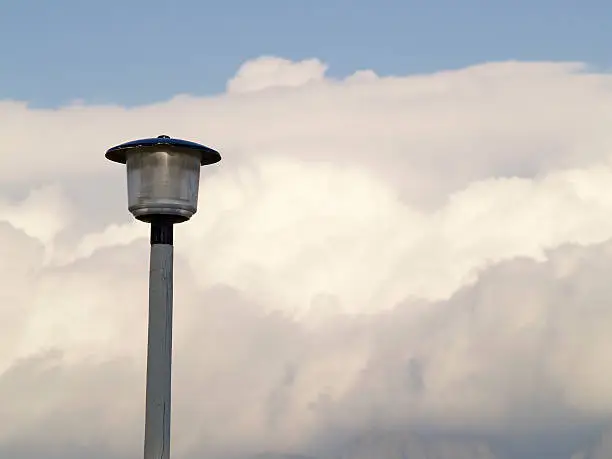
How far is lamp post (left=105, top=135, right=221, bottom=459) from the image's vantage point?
54.1 ft

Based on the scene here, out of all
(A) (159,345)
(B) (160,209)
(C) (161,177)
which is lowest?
(A) (159,345)

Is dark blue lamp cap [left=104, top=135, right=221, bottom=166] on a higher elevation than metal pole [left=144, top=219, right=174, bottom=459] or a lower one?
higher

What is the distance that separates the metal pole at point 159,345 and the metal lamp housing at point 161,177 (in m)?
0.25

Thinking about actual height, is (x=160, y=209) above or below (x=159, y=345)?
above

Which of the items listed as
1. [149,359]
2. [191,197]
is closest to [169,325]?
[149,359]

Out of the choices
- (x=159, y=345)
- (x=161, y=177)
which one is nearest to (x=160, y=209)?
(x=161, y=177)

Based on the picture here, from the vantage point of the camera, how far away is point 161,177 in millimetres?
16625

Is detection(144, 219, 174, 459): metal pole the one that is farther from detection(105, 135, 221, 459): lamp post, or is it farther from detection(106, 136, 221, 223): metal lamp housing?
detection(106, 136, 221, 223): metal lamp housing

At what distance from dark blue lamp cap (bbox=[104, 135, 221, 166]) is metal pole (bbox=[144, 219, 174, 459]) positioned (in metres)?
0.95

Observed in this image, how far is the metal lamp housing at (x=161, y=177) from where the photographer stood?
16.6 metres

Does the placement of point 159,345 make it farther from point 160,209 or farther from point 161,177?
point 161,177

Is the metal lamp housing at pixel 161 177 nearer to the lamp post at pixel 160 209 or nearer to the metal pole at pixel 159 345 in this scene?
the lamp post at pixel 160 209

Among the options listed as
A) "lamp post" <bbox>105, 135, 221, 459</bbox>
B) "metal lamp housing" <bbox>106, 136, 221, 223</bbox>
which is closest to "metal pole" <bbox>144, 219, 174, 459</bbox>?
"lamp post" <bbox>105, 135, 221, 459</bbox>

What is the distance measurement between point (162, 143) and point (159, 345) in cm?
247
